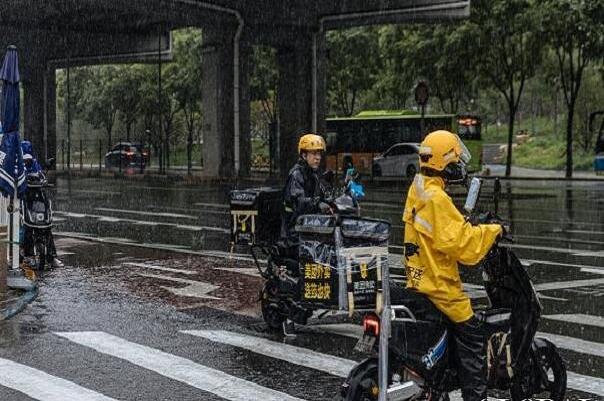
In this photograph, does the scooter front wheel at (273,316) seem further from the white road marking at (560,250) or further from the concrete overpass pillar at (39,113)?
the concrete overpass pillar at (39,113)

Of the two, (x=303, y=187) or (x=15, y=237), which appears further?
(x=15, y=237)

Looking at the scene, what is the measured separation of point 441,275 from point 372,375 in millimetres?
688

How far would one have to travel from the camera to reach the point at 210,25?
3722 cm

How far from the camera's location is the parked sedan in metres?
54.8

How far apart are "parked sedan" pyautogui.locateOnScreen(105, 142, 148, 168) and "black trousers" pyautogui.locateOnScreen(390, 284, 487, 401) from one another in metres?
49.8

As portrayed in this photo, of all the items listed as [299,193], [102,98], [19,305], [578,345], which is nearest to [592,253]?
[578,345]

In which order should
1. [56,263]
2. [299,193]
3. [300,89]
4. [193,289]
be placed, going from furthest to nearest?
[300,89]
[56,263]
[193,289]
[299,193]

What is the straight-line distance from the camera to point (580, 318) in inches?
369

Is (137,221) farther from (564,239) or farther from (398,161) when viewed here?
(398,161)

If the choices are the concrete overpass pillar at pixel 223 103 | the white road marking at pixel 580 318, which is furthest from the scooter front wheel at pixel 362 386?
the concrete overpass pillar at pixel 223 103

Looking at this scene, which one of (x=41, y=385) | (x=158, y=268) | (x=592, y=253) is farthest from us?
(x=592, y=253)

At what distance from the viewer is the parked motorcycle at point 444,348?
4.96 m

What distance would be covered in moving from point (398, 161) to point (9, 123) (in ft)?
110

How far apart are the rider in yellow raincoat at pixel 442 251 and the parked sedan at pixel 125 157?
49765mm
